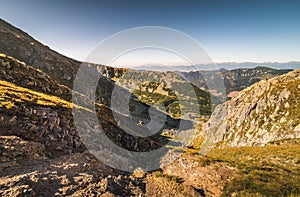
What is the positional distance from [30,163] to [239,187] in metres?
24.9

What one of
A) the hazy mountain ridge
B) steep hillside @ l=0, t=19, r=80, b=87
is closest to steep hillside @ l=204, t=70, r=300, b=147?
the hazy mountain ridge

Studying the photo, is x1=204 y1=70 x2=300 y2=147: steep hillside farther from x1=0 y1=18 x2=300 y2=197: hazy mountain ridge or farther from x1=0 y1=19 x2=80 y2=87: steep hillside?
x1=0 y1=19 x2=80 y2=87: steep hillside

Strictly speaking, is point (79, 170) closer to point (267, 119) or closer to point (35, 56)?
point (267, 119)

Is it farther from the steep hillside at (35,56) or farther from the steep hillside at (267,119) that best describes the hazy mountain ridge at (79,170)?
the steep hillside at (35,56)

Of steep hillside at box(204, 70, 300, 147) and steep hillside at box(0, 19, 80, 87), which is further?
steep hillside at box(0, 19, 80, 87)

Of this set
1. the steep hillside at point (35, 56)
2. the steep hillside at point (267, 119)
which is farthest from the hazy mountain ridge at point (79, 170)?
the steep hillside at point (35, 56)

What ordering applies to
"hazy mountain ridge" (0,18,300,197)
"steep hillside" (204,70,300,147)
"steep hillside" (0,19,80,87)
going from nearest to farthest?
1. "hazy mountain ridge" (0,18,300,197)
2. "steep hillside" (204,70,300,147)
3. "steep hillside" (0,19,80,87)

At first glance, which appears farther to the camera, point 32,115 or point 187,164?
point 32,115

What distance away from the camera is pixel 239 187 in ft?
65.6

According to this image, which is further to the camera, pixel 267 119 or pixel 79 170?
pixel 267 119

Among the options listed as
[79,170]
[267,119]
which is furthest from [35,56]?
[267,119]

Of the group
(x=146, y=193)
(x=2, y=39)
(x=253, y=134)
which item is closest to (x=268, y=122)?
(x=253, y=134)

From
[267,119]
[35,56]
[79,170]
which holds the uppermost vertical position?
[35,56]

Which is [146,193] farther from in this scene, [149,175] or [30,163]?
[30,163]
